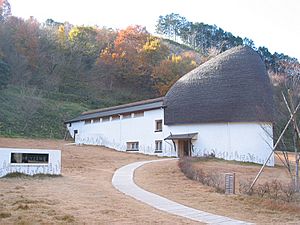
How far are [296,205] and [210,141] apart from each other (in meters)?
21.3

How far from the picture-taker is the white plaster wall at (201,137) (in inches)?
1181

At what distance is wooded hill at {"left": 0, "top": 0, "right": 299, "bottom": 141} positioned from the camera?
4653 cm

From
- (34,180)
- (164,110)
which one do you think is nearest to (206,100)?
(164,110)

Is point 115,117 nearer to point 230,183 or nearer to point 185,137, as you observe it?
point 185,137

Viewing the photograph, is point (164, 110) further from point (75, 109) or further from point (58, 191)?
point (58, 191)

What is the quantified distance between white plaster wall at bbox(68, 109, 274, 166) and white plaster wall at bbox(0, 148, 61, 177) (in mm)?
14315

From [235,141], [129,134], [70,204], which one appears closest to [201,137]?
[235,141]

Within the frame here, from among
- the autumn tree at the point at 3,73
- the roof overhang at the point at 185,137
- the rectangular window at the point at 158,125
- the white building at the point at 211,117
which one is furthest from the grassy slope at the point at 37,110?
the roof overhang at the point at 185,137

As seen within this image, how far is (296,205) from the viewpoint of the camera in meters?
10.5

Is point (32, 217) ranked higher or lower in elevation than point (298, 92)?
lower

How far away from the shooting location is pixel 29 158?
16938mm

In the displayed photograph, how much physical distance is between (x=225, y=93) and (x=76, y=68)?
32.2 m

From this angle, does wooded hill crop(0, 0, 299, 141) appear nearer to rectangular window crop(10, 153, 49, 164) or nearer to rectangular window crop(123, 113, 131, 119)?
rectangular window crop(123, 113, 131, 119)

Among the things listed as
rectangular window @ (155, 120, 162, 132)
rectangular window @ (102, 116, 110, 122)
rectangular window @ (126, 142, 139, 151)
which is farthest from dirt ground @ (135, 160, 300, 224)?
rectangular window @ (102, 116, 110, 122)
